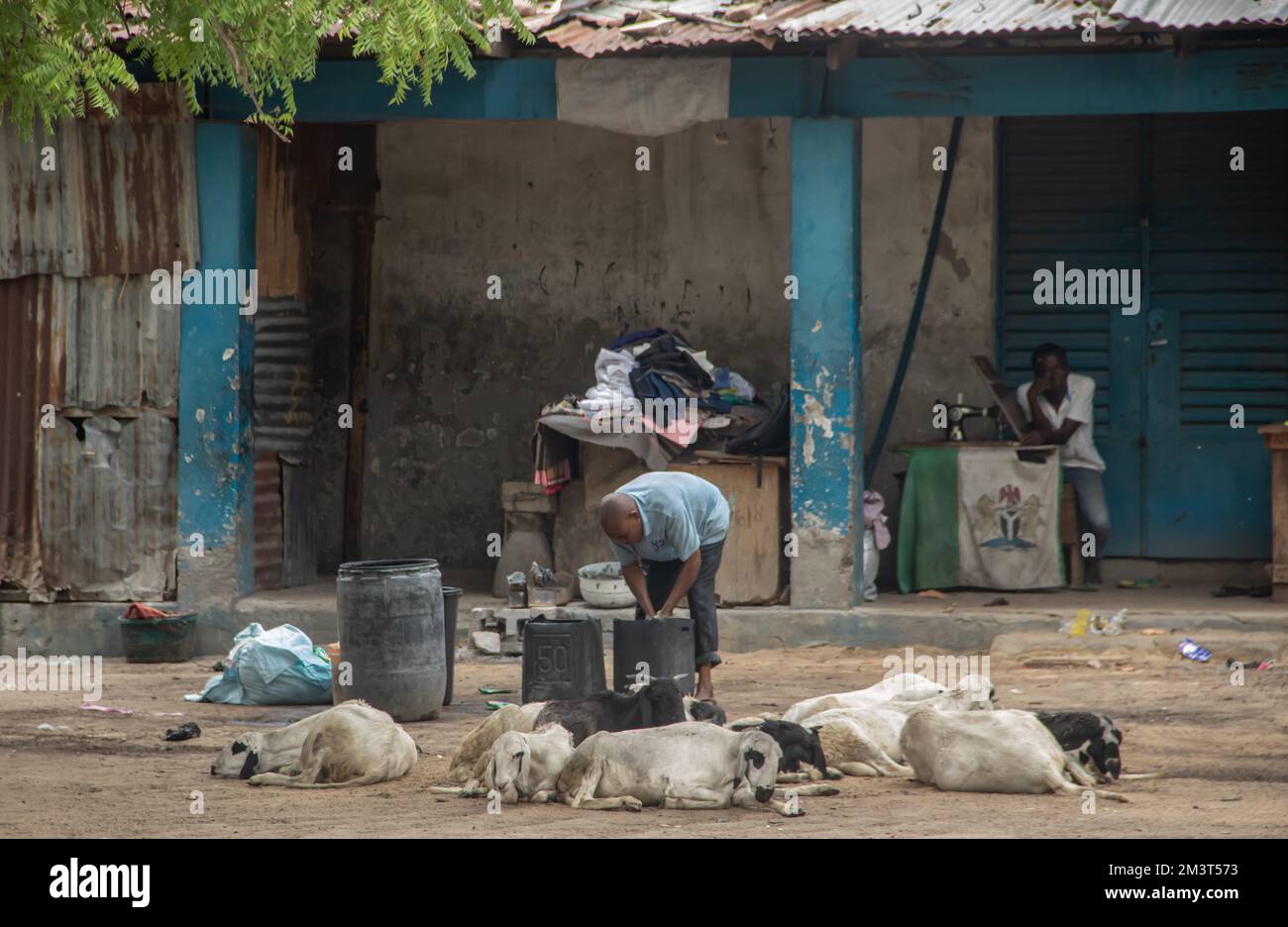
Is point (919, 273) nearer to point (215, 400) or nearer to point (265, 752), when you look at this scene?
point (215, 400)

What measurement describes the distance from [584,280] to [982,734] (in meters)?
6.85

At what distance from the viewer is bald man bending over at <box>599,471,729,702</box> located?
28.5 ft

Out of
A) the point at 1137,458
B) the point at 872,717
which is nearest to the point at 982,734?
the point at 872,717

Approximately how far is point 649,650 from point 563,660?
1.57ft

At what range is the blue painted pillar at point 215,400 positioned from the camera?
11.7 metres

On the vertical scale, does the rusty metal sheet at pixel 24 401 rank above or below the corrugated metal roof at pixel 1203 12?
below

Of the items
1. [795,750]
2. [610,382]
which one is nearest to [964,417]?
[610,382]

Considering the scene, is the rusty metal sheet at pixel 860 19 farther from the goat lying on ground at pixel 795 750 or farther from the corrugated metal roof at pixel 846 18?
the goat lying on ground at pixel 795 750

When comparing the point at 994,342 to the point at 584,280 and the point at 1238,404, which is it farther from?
the point at 584,280

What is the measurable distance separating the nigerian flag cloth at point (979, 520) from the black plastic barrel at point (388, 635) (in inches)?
164

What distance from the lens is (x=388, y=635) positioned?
9.20 m

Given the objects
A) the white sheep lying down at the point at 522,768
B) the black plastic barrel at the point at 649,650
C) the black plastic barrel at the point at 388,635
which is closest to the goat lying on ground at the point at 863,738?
the black plastic barrel at the point at 649,650

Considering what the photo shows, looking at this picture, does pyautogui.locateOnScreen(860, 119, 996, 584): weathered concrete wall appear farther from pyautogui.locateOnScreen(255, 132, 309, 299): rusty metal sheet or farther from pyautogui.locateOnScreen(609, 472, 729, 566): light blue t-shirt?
pyautogui.locateOnScreen(255, 132, 309, 299): rusty metal sheet

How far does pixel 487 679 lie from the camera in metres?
10.8
